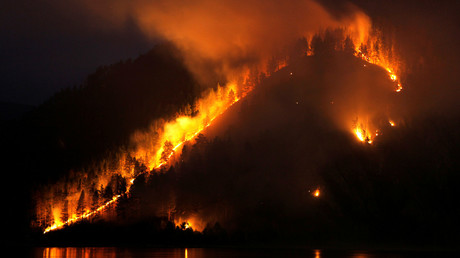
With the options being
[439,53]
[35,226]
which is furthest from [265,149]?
[439,53]

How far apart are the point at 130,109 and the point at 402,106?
92.1 metres

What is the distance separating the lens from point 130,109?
176 meters

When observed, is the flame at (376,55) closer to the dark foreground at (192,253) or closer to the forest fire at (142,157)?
the forest fire at (142,157)

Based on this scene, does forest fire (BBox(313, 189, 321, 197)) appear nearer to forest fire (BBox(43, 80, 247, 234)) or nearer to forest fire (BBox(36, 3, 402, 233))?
forest fire (BBox(36, 3, 402, 233))

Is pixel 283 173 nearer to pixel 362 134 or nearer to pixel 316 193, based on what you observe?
pixel 316 193

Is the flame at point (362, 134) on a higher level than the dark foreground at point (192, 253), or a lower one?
higher

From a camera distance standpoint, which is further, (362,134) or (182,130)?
(182,130)

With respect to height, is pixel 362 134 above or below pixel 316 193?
above

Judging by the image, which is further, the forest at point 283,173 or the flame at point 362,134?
the flame at point 362,134

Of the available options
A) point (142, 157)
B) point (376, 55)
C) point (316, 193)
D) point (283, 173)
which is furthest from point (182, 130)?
point (376, 55)

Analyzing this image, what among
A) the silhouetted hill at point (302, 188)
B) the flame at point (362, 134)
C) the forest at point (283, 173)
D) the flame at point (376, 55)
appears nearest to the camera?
the silhouetted hill at point (302, 188)

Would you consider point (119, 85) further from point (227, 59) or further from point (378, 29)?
point (378, 29)

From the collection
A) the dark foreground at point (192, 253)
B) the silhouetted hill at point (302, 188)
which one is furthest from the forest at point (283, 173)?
the dark foreground at point (192, 253)

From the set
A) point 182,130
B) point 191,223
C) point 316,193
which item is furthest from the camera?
point 182,130
